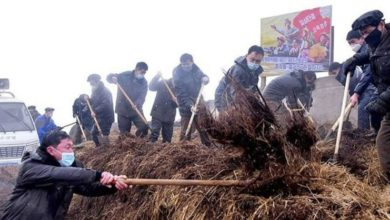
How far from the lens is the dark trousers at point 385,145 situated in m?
4.48

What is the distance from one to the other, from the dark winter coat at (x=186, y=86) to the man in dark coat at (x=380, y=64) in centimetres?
453

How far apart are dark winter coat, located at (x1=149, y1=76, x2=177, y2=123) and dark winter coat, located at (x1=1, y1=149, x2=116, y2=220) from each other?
4692mm

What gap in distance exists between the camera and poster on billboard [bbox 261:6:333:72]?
13.4m

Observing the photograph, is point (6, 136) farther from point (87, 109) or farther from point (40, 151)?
point (40, 151)

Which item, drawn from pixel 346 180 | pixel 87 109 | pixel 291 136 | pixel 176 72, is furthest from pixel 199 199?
pixel 87 109

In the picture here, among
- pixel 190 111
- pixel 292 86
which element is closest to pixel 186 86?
pixel 190 111

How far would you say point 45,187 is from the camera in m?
4.57

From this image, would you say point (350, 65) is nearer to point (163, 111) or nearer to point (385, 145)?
point (385, 145)

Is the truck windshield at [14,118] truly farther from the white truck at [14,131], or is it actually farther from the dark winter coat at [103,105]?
the dark winter coat at [103,105]

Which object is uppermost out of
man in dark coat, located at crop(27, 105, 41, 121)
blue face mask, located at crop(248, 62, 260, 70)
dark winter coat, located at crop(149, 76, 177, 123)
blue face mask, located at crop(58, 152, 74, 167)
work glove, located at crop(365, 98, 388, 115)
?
blue face mask, located at crop(248, 62, 260, 70)

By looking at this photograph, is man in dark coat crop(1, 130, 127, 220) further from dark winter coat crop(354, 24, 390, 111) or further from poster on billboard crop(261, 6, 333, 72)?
poster on billboard crop(261, 6, 333, 72)

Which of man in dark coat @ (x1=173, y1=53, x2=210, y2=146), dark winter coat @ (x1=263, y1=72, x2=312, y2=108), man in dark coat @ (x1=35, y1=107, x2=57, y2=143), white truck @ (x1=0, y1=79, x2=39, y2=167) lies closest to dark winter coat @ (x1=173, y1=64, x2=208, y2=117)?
man in dark coat @ (x1=173, y1=53, x2=210, y2=146)

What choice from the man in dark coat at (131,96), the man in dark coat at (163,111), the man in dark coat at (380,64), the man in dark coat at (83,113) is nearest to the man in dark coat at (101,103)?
the man in dark coat at (131,96)

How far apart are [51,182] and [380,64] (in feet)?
11.2
